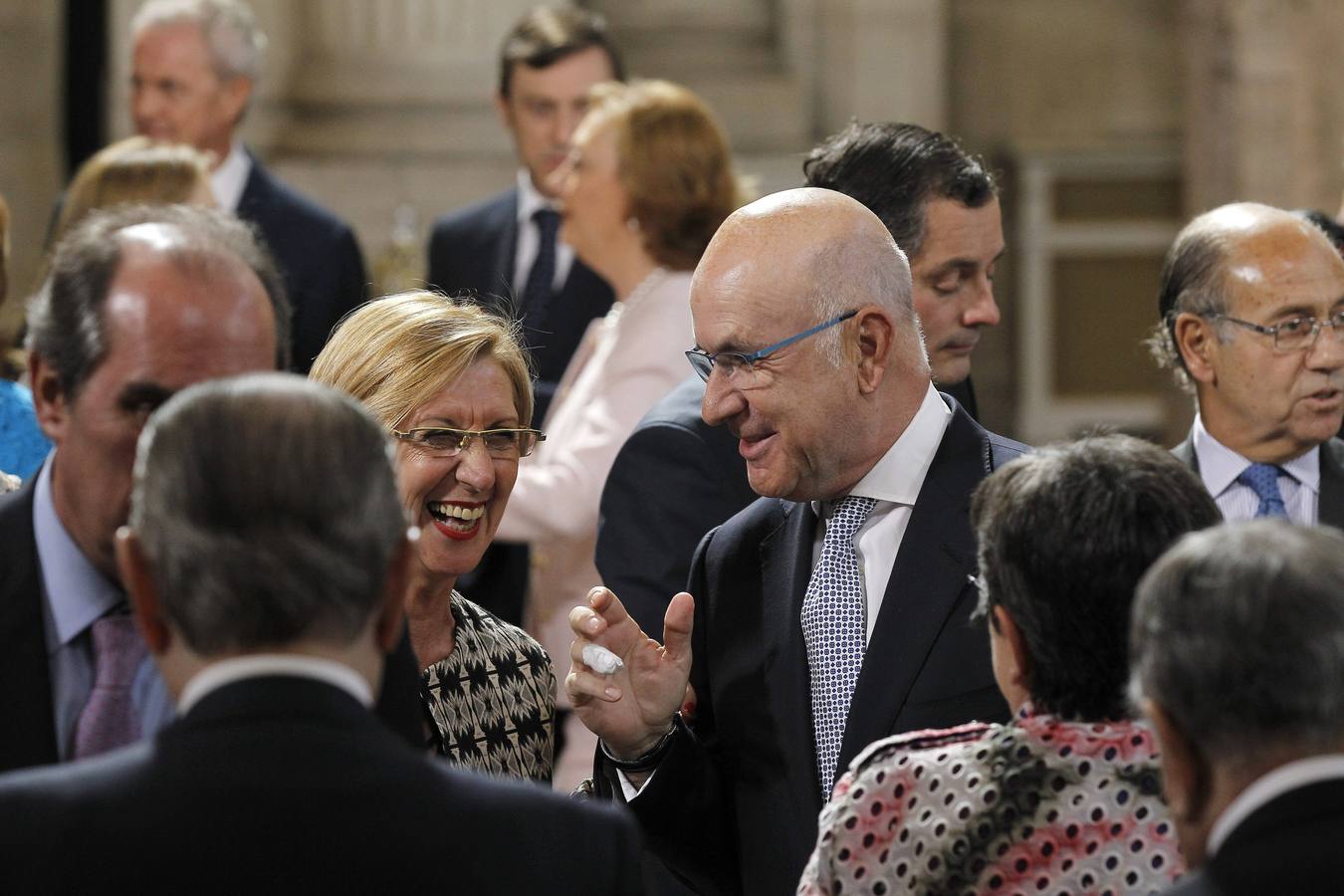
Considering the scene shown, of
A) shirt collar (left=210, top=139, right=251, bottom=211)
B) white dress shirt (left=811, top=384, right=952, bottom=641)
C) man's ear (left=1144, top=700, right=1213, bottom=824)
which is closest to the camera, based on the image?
man's ear (left=1144, top=700, right=1213, bottom=824)

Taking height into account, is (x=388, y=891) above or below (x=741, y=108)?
below

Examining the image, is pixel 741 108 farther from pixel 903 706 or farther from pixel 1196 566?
pixel 1196 566

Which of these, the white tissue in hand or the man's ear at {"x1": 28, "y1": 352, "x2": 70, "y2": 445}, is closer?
the man's ear at {"x1": 28, "y1": 352, "x2": 70, "y2": 445}

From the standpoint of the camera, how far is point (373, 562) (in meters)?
1.72

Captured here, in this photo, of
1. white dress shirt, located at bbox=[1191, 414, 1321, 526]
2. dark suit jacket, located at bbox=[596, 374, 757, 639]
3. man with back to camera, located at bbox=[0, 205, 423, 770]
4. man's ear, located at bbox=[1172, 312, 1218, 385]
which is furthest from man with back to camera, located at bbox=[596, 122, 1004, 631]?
man with back to camera, located at bbox=[0, 205, 423, 770]

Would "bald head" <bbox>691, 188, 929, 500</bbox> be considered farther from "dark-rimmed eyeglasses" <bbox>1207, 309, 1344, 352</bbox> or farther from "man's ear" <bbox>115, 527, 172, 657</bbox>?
"man's ear" <bbox>115, 527, 172, 657</bbox>

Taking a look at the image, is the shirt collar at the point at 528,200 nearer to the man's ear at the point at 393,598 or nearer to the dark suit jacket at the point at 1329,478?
the dark suit jacket at the point at 1329,478

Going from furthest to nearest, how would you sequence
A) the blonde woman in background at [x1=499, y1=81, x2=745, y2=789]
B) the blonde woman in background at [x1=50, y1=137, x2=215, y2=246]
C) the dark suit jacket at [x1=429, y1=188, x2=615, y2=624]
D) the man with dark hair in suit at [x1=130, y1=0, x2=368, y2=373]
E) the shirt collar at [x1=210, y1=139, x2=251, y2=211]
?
the shirt collar at [x1=210, y1=139, x2=251, y2=211], the man with dark hair in suit at [x1=130, y1=0, x2=368, y2=373], the dark suit jacket at [x1=429, y1=188, x2=615, y2=624], the blonde woman in background at [x1=50, y1=137, x2=215, y2=246], the blonde woman in background at [x1=499, y1=81, x2=745, y2=789]

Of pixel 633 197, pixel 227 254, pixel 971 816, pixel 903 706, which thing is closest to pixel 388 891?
pixel 971 816

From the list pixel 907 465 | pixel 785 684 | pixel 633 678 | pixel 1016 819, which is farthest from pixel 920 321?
pixel 1016 819

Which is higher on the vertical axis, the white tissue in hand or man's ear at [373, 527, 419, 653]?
man's ear at [373, 527, 419, 653]

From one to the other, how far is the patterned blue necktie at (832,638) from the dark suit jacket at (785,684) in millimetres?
19

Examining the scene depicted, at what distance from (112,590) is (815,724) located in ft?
3.27

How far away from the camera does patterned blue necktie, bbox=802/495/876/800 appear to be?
2723 mm
